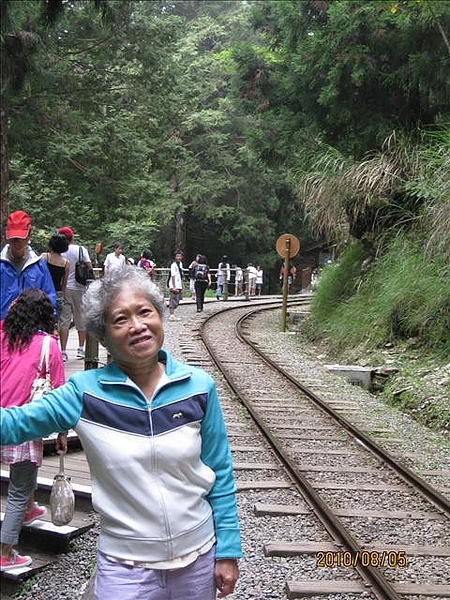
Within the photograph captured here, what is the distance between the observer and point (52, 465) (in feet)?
17.1

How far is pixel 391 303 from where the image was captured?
1238cm

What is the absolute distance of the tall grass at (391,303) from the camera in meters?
11.1

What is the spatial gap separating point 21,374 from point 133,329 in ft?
5.44

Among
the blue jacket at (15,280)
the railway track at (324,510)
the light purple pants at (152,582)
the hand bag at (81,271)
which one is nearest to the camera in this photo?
the light purple pants at (152,582)

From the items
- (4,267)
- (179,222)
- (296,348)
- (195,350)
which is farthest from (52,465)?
(179,222)

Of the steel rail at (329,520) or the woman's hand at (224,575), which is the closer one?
the woman's hand at (224,575)

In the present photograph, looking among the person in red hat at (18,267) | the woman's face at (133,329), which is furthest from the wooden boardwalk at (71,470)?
the woman's face at (133,329)

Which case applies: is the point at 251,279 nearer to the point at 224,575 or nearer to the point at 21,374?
the point at 21,374

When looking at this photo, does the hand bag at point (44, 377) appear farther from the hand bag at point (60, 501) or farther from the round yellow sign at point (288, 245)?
the round yellow sign at point (288, 245)

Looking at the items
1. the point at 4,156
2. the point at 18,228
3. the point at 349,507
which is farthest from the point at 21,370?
the point at 4,156

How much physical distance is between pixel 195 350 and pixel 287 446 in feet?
20.3

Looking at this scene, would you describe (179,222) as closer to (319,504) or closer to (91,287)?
(319,504)

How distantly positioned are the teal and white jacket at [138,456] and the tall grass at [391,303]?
354 inches
